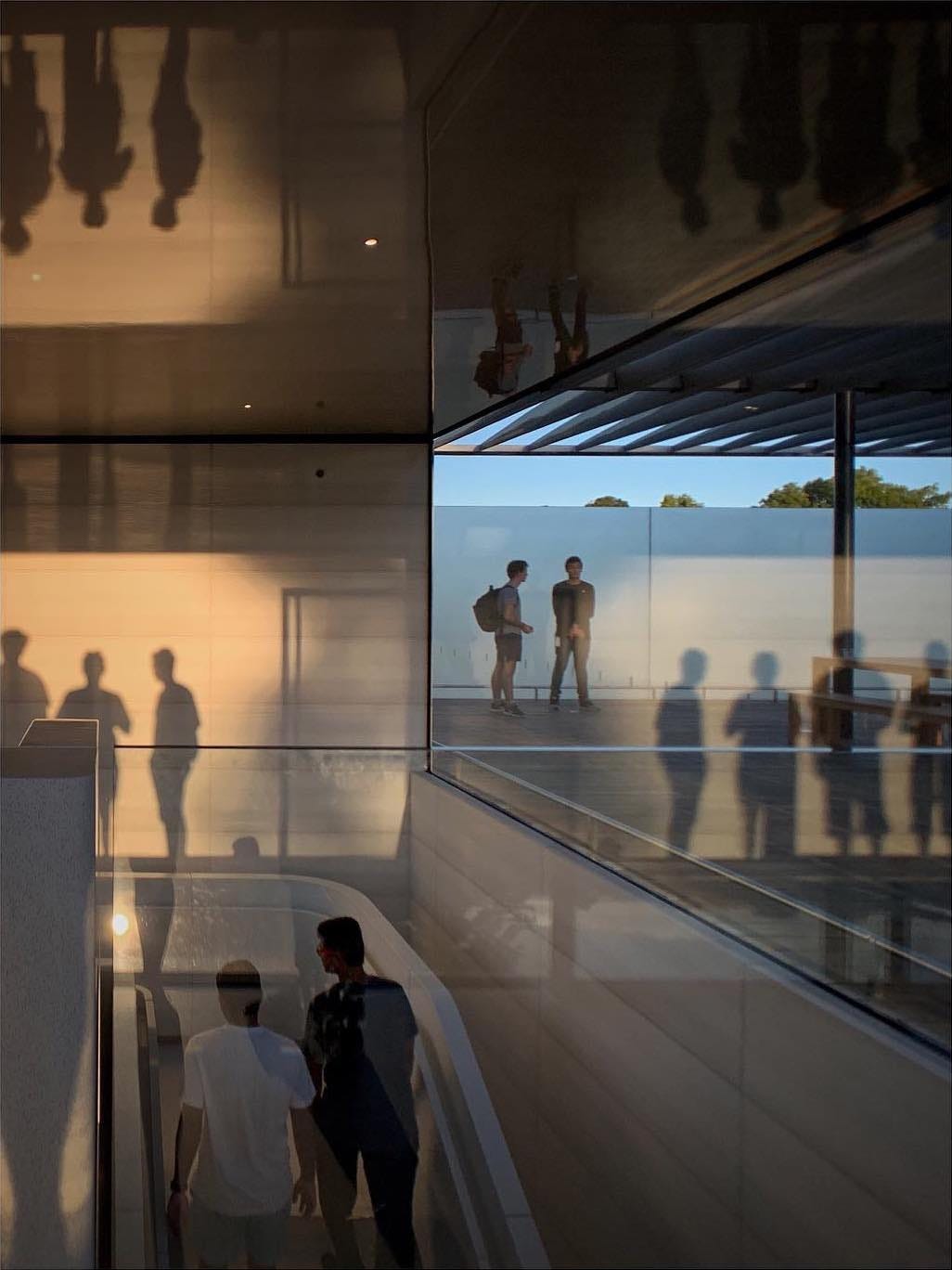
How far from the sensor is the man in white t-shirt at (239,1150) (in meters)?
3.70

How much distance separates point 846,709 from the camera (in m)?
3.60

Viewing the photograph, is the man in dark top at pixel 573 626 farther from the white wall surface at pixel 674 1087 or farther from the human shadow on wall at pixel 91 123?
the human shadow on wall at pixel 91 123

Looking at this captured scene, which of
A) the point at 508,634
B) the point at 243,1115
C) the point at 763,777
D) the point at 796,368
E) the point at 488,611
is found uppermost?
the point at 796,368

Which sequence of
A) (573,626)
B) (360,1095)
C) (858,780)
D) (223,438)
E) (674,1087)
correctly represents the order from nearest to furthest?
1. (858,780)
2. (674,1087)
3. (360,1095)
4. (573,626)
5. (223,438)

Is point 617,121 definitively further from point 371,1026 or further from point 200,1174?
point 371,1026

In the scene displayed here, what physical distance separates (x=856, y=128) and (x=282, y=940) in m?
5.16

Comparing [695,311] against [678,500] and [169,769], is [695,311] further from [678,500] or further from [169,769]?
[169,769]

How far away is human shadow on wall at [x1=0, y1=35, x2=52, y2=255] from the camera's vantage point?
8.07ft

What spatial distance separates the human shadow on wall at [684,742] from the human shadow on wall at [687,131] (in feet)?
6.75

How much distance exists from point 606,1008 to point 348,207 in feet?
10.3

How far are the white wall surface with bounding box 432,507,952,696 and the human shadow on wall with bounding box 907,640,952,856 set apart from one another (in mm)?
67

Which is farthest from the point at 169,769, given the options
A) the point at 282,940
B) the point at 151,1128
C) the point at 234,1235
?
the point at 234,1235

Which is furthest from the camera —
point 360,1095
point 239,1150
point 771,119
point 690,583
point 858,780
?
point 360,1095

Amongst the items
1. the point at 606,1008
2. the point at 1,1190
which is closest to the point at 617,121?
the point at 1,1190
